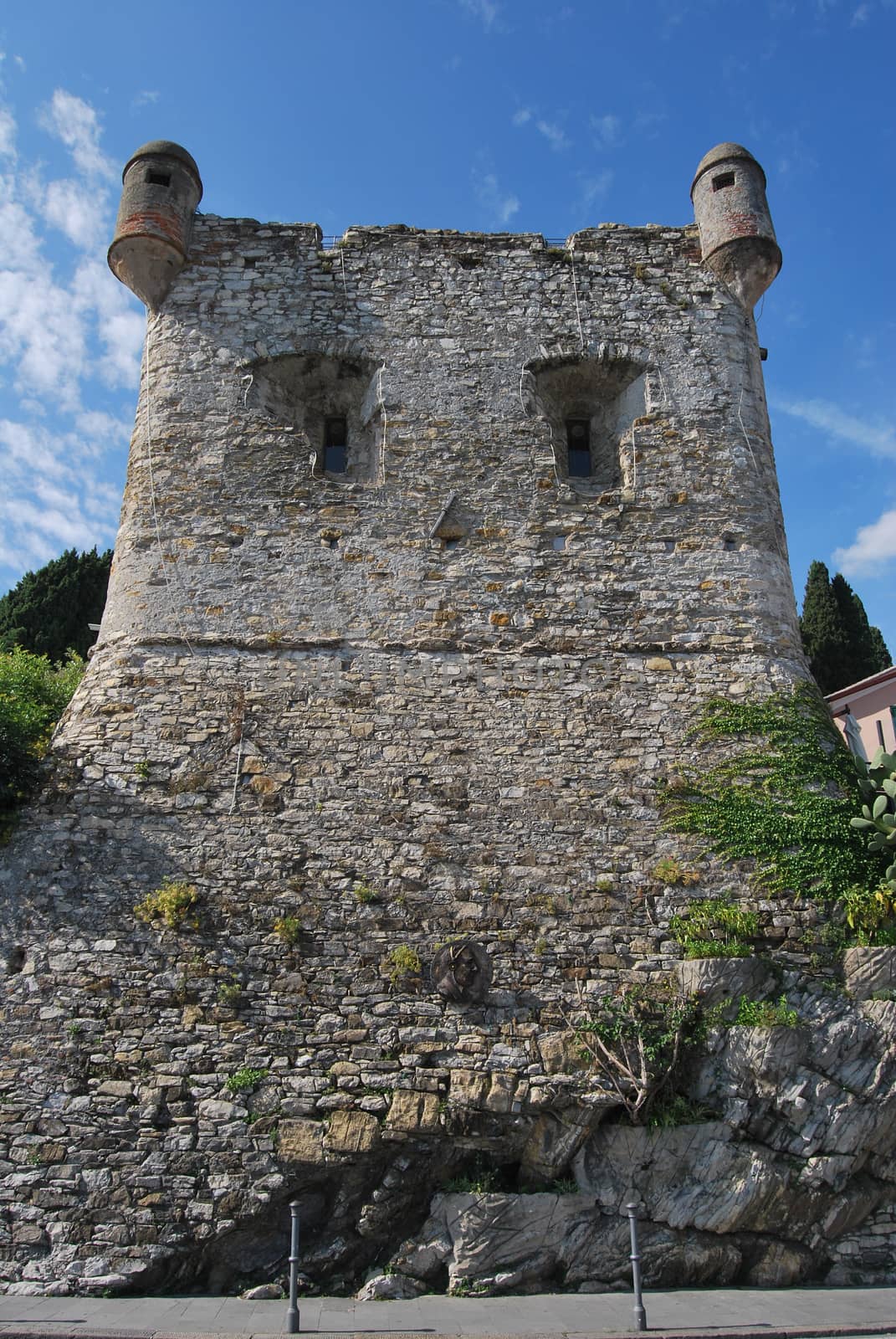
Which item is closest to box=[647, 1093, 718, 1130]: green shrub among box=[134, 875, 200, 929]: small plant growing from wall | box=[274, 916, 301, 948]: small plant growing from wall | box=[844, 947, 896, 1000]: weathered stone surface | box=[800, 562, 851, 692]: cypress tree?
box=[844, 947, 896, 1000]: weathered stone surface

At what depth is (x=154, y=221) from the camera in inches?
430

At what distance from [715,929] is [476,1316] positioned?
11.9 ft

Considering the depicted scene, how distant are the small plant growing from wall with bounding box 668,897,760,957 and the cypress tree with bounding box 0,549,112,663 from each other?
13874 mm

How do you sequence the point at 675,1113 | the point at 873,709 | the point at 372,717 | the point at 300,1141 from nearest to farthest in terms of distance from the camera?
the point at 300,1141, the point at 675,1113, the point at 372,717, the point at 873,709

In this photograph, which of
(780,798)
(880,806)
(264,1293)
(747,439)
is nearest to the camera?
(264,1293)

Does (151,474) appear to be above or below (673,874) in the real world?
above

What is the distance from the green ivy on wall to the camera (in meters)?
8.50

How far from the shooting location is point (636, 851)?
8.57m

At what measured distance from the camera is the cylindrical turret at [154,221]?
10.9 m

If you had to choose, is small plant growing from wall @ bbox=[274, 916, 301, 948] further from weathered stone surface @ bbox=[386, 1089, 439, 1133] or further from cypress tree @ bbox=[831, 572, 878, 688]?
cypress tree @ bbox=[831, 572, 878, 688]

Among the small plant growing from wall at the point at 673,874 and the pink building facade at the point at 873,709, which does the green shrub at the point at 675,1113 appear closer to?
the small plant growing from wall at the point at 673,874

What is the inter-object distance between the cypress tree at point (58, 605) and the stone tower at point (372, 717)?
8824 millimetres

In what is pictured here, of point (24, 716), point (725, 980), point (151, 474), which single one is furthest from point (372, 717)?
point (725, 980)

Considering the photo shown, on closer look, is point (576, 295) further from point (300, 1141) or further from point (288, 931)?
point (300, 1141)
